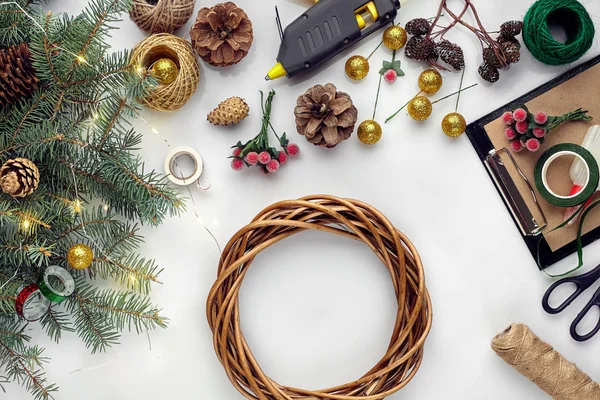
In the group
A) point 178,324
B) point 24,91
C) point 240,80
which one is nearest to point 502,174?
point 240,80

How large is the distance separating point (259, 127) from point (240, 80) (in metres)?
0.10

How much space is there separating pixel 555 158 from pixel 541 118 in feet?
0.29

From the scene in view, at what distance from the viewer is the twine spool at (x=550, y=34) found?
1106 millimetres

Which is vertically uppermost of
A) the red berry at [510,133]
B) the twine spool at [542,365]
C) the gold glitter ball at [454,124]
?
the gold glitter ball at [454,124]

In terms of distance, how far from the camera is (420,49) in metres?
1.16

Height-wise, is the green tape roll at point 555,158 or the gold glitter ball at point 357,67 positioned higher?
the gold glitter ball at point 357,67

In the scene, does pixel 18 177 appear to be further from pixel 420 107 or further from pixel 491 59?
pixel 491 59

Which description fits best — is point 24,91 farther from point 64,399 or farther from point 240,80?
point 64,399

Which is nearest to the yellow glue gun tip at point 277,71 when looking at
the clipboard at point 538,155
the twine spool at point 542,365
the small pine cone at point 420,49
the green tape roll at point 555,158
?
the small pine cone at point 420,49

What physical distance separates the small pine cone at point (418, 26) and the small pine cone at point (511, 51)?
5.4 inches

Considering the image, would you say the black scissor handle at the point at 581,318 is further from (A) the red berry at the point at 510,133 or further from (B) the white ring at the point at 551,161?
(A) the red berry at the point at 510,133

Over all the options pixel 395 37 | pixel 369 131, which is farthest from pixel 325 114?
pixel 395 37

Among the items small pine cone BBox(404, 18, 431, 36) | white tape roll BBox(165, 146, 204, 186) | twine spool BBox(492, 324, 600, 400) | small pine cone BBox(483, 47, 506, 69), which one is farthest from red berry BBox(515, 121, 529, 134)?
white tape roll BBox(165, 146, 204, 186)

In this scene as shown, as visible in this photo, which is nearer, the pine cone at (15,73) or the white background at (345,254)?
the pine cone at (15,73)
